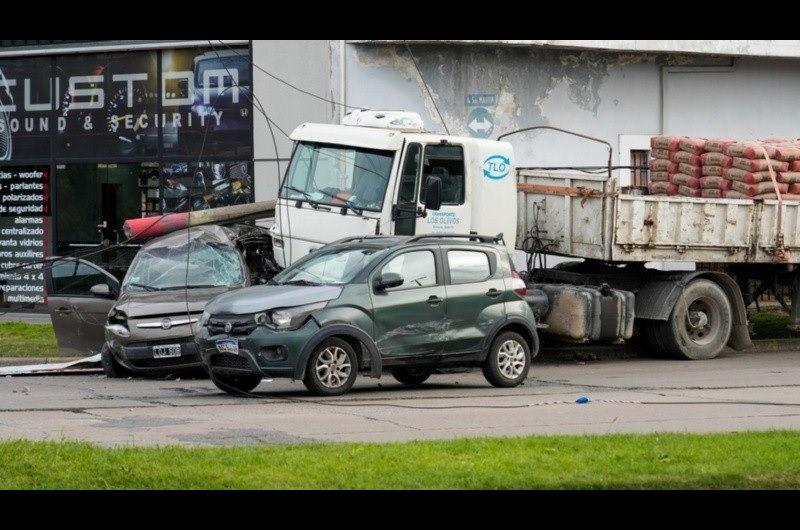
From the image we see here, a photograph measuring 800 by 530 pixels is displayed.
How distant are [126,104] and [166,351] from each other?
10.4 m

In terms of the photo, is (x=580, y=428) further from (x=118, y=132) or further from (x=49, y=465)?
(x=118, y=132)

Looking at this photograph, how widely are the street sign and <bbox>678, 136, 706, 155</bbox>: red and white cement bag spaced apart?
5.48 meters

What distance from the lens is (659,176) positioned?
20.4 metres

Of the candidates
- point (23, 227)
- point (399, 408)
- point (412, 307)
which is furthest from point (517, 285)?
point (23, 227)

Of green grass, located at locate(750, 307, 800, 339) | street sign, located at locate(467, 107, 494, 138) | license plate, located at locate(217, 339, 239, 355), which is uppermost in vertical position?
street sign, located at locate(467, 107, 494, 138)

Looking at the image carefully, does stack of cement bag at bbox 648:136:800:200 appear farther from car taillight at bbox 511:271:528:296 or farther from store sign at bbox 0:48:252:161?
store sign at bbox 0:48:252:161

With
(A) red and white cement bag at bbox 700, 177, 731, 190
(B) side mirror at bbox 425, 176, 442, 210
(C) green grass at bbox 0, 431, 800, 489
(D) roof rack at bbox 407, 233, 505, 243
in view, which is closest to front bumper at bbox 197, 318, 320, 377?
(D) roof rack at bbox 407, 233, 505, 243

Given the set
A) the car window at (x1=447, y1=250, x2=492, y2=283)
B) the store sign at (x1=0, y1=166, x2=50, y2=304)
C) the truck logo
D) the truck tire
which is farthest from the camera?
the store sign at (x1=0, y1=166, x2=50, y2=304)

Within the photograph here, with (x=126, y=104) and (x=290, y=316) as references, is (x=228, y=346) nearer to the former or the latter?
(x=290, y=316)

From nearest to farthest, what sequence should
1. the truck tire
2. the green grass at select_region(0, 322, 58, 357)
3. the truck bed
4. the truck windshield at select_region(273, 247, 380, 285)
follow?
the truck windshield at select_region(273, 247, 380, 285), the truck bed, the green grass at select_region(0, 322, 58, 357), the truck tire

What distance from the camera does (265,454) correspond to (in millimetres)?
9109

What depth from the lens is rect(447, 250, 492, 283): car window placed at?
1509cm

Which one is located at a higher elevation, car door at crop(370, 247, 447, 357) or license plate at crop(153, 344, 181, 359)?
car door at crop(370, 247, 447, 357)
